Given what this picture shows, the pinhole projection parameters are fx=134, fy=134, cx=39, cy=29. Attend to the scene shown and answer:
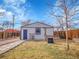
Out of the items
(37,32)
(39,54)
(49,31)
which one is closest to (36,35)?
(37,32)

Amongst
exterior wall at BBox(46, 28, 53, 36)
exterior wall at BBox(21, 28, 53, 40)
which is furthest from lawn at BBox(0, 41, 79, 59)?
exterior wall at BBox(46, 28, 53, 36)

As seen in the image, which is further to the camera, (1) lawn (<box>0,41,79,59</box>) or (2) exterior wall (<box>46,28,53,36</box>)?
(2) exterior wall (<box>46,28,53,36</box>)

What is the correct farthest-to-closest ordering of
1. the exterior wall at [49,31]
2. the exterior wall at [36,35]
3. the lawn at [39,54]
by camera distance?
the exterior wall at [49,31] < the exterior wall at [36,35] < the lawn at [39,54]

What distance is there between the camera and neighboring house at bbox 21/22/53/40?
1057 inches

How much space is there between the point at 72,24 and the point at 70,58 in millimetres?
5199

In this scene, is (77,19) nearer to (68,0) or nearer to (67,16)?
(67,16)

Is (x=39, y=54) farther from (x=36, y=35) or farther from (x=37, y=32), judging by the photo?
(x=37, y=32)

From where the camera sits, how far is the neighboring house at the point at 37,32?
2684 cm

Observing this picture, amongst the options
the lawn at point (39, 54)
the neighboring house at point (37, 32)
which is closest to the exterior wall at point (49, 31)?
the neighboring house at point (37, 32)

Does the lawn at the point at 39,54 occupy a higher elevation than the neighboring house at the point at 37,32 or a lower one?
lower

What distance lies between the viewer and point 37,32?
27.1 meters

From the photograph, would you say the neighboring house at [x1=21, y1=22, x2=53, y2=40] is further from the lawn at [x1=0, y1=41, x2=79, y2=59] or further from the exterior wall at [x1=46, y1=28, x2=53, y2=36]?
the lawn at [x1=0, y1=41, x2=79, y2=59]

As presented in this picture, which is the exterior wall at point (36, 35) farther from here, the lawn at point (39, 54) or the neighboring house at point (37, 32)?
the lawn at point (39, 54)

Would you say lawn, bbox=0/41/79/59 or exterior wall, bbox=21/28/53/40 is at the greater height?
exterior wall, bbox=21/28/53/40
